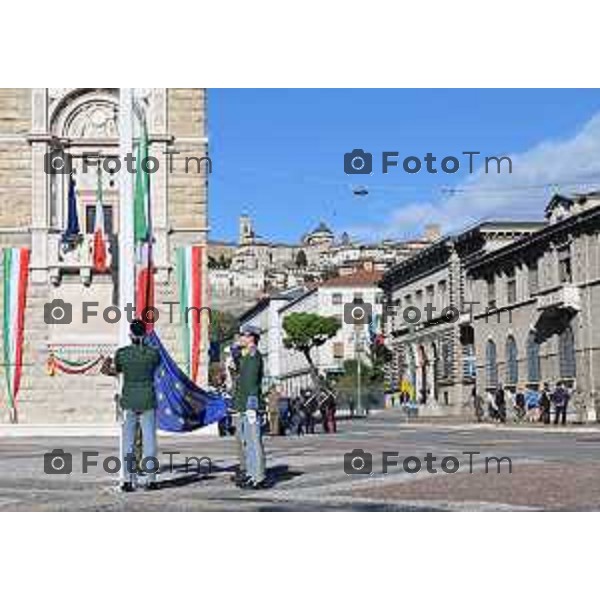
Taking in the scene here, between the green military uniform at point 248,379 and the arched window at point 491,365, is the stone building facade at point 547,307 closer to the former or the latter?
the arched window at point 491,365

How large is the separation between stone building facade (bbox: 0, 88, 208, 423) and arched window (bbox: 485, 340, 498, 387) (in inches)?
1209

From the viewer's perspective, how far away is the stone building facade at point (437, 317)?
63.6 meters

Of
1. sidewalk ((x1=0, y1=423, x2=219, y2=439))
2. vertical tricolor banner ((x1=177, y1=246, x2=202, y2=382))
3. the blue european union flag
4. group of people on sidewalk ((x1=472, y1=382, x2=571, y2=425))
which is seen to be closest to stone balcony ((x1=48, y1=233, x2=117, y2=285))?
vertical tricolor banner ((x1=177, y1=246, x2=202, y2=382))

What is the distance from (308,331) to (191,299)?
63.5 m

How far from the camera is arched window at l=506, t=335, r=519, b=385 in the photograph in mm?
54875

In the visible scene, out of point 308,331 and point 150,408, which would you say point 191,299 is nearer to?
point 150,408

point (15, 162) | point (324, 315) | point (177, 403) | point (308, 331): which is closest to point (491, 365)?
point (15, 162)

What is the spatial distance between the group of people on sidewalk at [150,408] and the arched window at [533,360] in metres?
40.5

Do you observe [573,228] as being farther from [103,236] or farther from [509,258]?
[103,236]

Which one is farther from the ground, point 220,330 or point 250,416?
point 220,330

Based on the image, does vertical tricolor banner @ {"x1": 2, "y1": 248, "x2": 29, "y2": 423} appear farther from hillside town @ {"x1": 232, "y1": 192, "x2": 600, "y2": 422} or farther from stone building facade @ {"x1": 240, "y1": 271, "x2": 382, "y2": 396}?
stone building facade @ {"x1": 240, "y1": 271, "x2": 382, "y2": 396}

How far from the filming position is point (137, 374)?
12133 millimetres
